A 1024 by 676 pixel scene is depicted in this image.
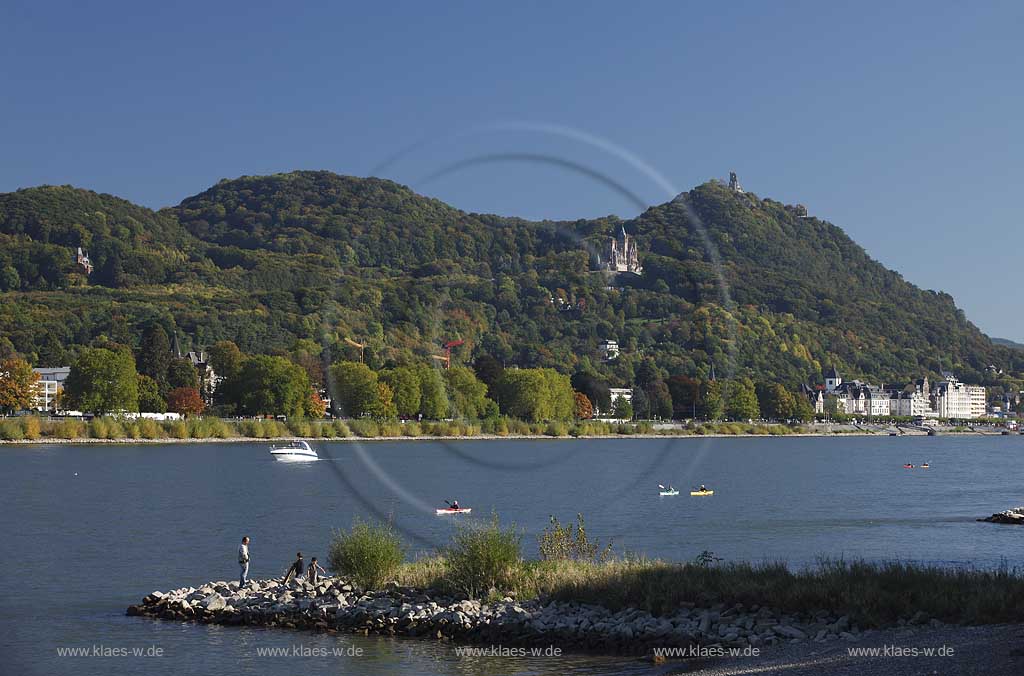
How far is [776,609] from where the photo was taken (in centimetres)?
2541

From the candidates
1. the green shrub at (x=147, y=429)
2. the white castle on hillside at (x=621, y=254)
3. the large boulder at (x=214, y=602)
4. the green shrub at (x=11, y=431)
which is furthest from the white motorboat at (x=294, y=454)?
the white castle on hillside at (x=621, y=254)

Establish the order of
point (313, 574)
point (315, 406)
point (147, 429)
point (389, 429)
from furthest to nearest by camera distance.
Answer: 1. point (315, 406)
2. point (389, 429)
3. point (147, 429)
4. point (313, 574)

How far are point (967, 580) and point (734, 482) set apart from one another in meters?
65.3

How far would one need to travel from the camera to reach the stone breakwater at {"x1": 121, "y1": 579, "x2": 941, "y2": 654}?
24406 millimetres

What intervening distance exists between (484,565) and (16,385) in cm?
13391

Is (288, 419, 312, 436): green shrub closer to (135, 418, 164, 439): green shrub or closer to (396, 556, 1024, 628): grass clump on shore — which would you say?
(135, 418, 164, 439): green shrub

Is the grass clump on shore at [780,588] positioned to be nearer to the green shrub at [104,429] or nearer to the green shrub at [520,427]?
the green shrub at [520,427]

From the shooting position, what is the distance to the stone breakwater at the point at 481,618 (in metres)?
24.4

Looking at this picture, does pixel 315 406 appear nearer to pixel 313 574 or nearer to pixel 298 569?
pixel 298 569

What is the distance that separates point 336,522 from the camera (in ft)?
180

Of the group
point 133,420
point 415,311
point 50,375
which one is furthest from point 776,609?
point 50,375

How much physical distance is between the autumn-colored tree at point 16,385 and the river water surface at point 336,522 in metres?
32.2

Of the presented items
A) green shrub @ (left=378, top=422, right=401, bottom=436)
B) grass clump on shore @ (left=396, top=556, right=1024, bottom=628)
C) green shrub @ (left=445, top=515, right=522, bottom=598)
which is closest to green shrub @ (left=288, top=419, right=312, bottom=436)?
green shrub @ (left=378, top=422, right=401, bottom=436)

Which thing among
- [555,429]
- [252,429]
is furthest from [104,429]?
[555,429]
